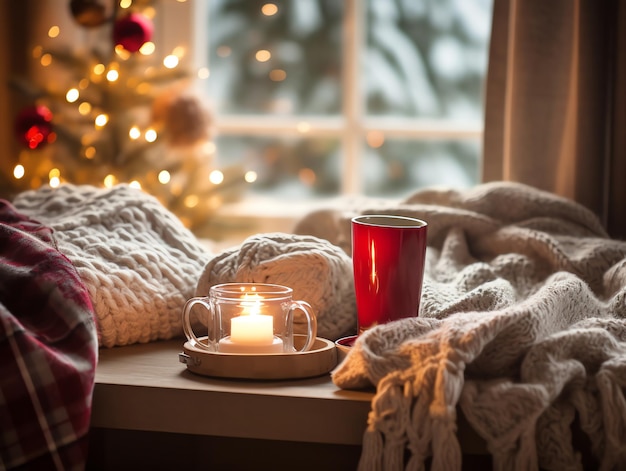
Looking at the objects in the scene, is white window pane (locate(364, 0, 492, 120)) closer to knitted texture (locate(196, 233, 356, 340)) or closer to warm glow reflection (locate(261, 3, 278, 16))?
warm glow reflection (locate(261, 3, 278, 16))

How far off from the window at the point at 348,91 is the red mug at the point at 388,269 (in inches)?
50.0

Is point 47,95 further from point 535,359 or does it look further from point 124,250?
point 535,359

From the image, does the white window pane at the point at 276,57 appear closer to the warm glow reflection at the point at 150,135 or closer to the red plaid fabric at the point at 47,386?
the warm glow reflection at the point at 150,135

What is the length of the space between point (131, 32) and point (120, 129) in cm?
25

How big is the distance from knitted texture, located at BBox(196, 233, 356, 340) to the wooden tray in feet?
0.40

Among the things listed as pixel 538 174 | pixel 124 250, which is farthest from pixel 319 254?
pixel 538 174

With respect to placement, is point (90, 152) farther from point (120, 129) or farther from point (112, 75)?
point (112, 75)

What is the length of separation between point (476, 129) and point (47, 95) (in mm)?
1117

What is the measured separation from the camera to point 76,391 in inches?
34.0

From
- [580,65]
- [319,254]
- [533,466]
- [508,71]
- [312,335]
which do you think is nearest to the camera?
[533,466]

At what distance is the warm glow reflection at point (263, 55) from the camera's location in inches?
90.0

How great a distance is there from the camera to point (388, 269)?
0.98m

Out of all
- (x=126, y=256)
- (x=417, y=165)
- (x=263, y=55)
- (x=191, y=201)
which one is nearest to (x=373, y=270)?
(x=126, y=256)

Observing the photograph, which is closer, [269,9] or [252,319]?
[252,319]
